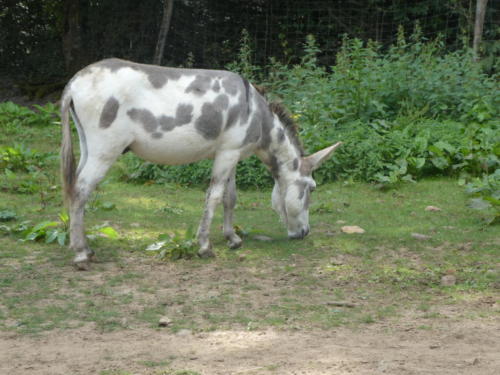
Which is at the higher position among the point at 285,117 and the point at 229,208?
the point at 285,117

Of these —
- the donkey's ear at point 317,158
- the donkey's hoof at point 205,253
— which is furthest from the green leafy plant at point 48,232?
the donkey's ear at point 317,158

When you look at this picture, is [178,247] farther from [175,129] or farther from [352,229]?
[352,229]

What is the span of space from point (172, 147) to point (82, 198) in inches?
34.4

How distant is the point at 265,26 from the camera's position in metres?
13.9

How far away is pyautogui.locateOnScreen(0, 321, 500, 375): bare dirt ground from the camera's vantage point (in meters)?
3.44

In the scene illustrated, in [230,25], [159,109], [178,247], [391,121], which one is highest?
[230,25]

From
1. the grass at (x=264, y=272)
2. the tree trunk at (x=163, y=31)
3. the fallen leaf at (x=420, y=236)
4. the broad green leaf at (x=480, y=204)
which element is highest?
the tree trunk at (x=163, y=31)

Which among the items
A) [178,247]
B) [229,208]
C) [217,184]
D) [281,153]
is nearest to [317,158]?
[281,153]

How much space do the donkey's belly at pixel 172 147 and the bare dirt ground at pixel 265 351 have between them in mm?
1918

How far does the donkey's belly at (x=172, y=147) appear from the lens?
562 centimetres

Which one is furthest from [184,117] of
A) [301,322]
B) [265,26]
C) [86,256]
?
[265,26]

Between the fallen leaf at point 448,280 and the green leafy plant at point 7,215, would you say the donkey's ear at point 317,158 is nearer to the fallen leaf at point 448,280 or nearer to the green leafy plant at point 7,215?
the fallen leaf at point 448,280

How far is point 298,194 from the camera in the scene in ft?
20.6

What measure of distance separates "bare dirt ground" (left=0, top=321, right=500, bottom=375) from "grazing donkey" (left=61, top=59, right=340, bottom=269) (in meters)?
1.61
